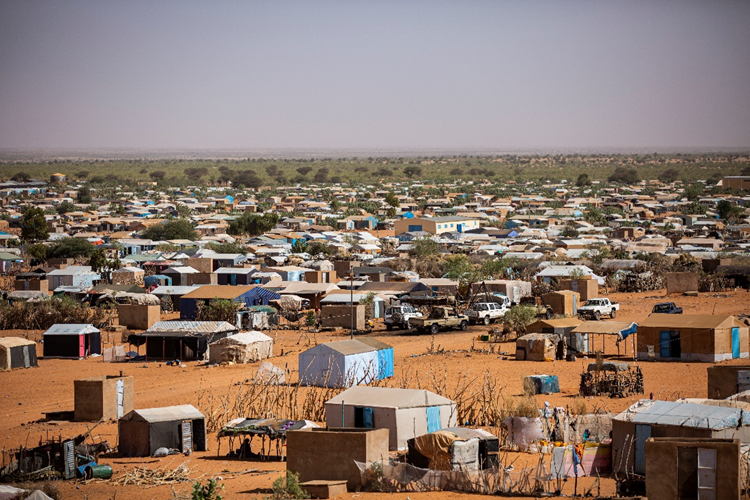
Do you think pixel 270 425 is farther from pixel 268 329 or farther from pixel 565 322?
pixel 268 329

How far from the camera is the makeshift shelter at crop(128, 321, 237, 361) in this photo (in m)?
29.2

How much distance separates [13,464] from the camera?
16406mm

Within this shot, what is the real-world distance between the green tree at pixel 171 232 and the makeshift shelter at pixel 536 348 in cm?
3927

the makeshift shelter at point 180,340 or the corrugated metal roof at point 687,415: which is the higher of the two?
the corrugated metal roof at point 687,415

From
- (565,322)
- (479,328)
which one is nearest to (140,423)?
(565,322)

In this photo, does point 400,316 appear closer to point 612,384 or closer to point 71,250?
point 612,384

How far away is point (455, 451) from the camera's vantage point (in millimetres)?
15203

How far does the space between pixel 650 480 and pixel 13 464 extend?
10.5 m

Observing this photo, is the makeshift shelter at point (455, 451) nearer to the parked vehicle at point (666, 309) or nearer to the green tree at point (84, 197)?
the parked vehicle at point (666, 309)

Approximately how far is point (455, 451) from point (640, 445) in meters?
2.91

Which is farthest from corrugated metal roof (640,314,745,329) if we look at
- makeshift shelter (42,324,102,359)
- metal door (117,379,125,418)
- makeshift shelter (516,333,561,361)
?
makeshift shelter (42,324,102,359)

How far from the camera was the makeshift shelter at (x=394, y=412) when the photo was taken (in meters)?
17.2

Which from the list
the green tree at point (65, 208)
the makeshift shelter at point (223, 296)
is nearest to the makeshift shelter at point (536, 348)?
the makeshift shelter at point (223, 296)

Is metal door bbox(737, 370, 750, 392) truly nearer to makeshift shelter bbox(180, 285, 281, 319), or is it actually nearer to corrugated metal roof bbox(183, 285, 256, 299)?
makeshift shelter bbox(180, 285, 281, 319)
